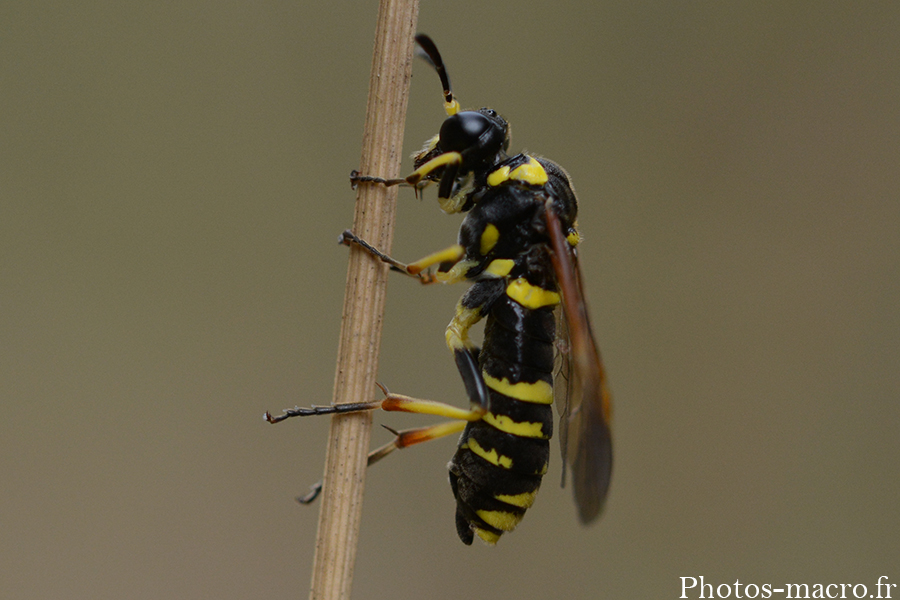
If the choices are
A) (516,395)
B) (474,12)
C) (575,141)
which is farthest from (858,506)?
(474,12)

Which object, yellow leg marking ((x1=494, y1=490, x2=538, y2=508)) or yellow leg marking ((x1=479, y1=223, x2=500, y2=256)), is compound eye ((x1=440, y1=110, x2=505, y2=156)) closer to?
yellow leg marking ((x1=479, y1=223, x2=500, y2=256))

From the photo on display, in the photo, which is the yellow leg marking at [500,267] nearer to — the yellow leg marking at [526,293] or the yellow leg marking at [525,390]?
the yellow leg marking at [526,293]

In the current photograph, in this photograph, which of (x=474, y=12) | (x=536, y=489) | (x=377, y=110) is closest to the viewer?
(x=377, y=110)

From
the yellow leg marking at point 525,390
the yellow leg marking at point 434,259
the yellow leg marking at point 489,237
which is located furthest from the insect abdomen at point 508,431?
the yellow leg marking at point 434,259

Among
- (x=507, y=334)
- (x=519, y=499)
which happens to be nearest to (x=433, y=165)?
(x=507, y=334)

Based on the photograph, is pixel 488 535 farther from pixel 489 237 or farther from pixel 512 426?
pixel 489 237

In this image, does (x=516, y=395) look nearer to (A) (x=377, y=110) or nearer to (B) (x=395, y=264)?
(B) (x=395, y=264)
